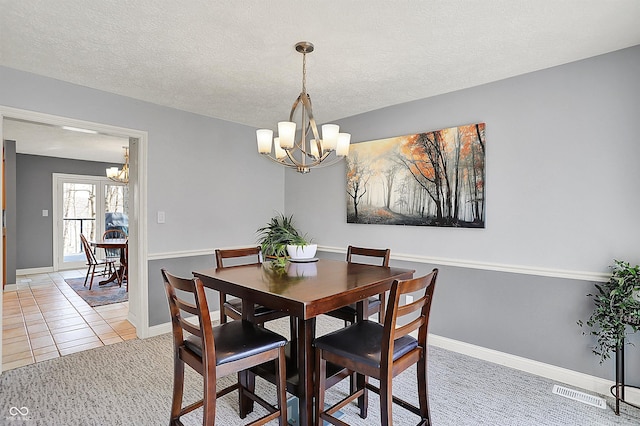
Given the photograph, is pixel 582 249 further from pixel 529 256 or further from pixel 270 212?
pixel 270 212

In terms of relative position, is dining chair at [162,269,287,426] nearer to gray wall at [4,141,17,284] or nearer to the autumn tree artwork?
the autumn tree artwork

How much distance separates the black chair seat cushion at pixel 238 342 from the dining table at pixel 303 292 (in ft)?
0.50

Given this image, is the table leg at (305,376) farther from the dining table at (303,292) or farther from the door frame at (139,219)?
the door frame at (139,219)

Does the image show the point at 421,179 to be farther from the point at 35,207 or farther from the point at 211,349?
the point at 35,207

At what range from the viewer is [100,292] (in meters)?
5.28

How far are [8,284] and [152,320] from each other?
3574 mm

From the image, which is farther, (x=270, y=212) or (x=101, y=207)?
(x=101, y=207)

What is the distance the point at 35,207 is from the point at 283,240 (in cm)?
577

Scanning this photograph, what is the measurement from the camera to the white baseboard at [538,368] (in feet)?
7.81

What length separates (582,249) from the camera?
8.19ft

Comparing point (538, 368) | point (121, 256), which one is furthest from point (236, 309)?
point (121, 256)

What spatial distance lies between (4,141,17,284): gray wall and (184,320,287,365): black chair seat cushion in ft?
17.6

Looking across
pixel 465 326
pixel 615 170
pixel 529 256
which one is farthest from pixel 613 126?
pixel 465 326

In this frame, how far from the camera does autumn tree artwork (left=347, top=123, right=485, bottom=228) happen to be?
301cm
